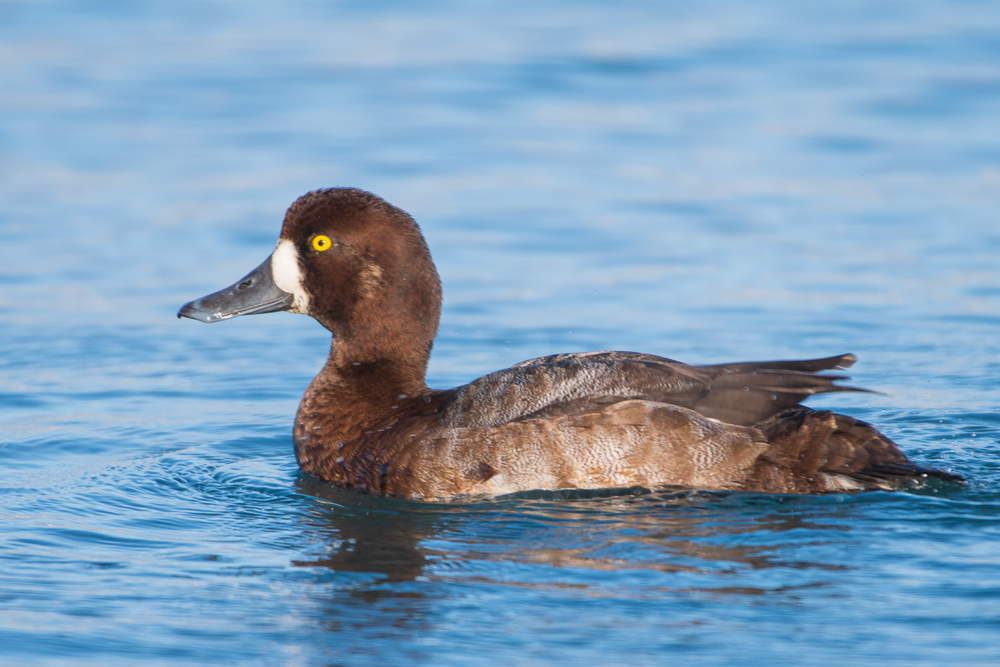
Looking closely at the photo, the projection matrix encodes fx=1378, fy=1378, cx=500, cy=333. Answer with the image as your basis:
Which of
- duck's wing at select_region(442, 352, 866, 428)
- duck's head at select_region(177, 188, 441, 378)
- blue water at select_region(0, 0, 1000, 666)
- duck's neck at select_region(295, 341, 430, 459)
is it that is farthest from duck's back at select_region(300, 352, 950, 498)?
duck's head at select_region(177, 188, 441, 378)

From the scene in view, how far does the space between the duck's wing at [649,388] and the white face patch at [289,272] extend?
1.10 meters

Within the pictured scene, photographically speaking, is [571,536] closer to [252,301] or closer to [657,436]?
[657,436]

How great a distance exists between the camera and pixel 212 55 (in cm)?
1530

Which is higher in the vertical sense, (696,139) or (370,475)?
(696,139)

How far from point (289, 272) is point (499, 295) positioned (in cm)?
305

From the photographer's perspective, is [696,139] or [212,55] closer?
[696,139]

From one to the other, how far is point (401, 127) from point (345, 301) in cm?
698

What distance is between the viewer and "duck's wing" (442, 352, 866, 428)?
5406 millimetres

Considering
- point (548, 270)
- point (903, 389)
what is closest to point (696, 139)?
point (548, 270)

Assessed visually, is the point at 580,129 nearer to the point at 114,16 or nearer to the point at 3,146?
the point at 3,146

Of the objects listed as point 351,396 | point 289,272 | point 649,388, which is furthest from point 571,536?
point 289,272

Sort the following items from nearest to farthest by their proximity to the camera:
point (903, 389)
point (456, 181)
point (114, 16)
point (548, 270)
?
point (903, 389)
point (548, 270)
point (456, 181)
point (114, 16)

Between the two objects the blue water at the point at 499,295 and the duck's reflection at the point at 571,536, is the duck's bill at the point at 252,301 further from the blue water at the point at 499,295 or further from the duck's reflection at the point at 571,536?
the duck's reflection at the point at 571,536

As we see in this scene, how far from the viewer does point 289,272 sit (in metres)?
6.21
